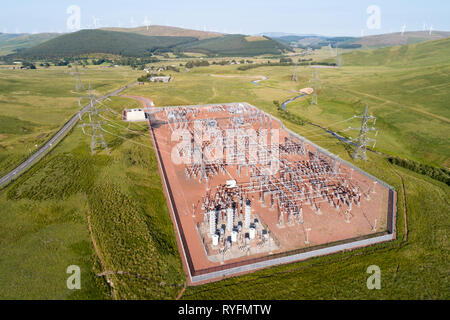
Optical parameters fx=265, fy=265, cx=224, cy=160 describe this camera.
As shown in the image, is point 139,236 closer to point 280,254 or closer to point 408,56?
point 280,254

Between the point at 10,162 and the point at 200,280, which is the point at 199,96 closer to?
the point at 10,162

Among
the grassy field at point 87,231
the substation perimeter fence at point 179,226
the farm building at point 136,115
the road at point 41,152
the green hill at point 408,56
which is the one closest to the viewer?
the grassy field at point 87,231

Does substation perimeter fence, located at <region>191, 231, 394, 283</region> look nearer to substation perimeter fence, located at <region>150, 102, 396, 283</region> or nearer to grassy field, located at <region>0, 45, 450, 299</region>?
substation perimeter fence, located at <region>150, 102, 396, 283</region>

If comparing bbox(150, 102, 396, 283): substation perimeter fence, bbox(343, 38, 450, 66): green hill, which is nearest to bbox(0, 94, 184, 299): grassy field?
bbox(150, 102, 396, 283): substation perimeter fence

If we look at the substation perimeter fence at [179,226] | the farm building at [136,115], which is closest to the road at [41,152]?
the farm building at [136,115]

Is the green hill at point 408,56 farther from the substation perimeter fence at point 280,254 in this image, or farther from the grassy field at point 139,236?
the substation perimeter fence at point 280,254

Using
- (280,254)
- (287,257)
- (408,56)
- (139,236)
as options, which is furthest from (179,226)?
(408,56)
